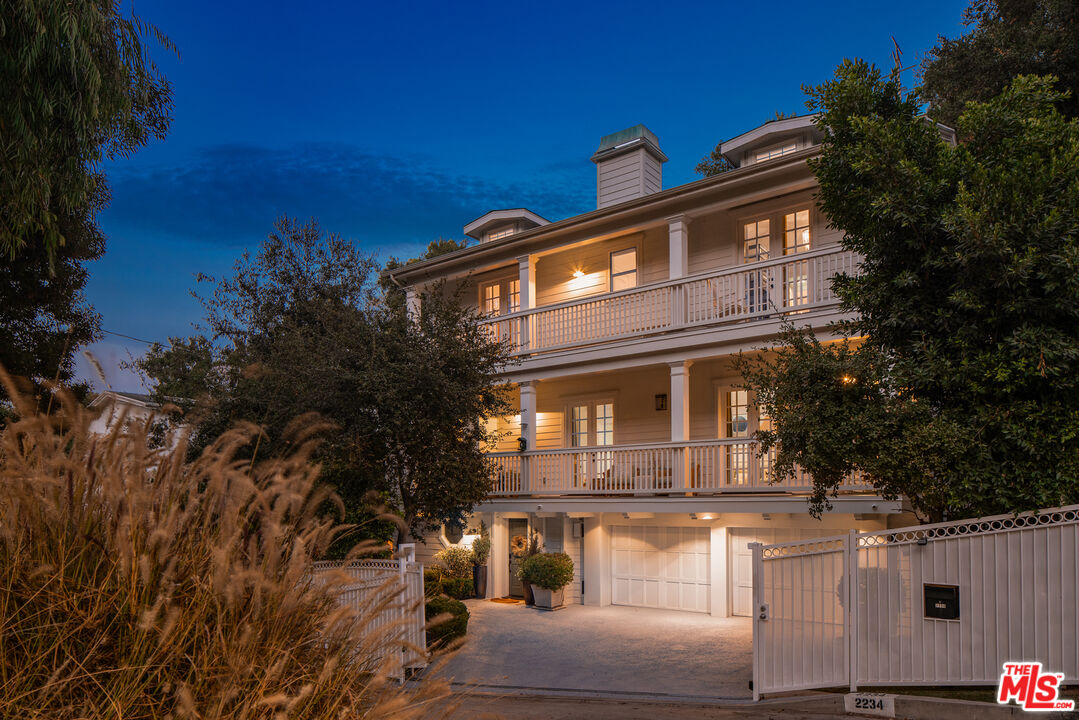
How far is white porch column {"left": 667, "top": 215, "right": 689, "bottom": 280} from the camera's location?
14.5 meters

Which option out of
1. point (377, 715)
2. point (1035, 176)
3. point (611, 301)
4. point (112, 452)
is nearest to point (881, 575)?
point (1035, 176)

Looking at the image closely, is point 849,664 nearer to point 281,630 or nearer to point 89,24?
point 281,630

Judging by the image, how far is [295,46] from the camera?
509ft

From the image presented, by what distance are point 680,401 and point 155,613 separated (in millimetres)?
12457

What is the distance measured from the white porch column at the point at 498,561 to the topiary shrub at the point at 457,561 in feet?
1.73

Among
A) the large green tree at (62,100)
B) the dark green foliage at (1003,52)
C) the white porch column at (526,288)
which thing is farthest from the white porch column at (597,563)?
the large green tree at (62,100)

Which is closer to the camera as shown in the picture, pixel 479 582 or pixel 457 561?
pixel 457 561

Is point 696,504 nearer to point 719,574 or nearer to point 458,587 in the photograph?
point 719,574

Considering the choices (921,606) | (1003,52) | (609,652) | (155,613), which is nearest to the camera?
(155,613)

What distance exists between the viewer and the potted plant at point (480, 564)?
17.4 meters

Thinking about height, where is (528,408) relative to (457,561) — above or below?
above

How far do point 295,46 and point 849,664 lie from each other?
172 meters

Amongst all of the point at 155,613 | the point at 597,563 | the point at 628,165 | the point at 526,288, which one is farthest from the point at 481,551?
the point at 155,613

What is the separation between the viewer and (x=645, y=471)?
1437 cm
